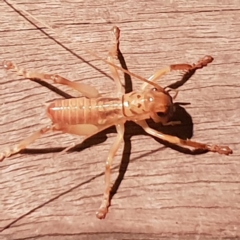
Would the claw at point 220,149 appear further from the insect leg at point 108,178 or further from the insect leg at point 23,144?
the insect leg at point 23,144

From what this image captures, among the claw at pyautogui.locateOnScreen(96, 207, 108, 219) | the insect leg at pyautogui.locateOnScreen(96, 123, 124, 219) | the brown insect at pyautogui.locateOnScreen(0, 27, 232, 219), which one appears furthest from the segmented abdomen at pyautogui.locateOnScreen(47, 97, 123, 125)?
the claw at pyautogui.locateOnScreen(96, 207, 108, 219)

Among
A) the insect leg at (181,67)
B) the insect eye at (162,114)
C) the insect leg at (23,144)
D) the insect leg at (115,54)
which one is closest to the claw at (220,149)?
the insect eye at (162,114)

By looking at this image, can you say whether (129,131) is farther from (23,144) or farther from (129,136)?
(23,144)

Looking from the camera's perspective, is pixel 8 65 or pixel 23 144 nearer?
pixel 23 144

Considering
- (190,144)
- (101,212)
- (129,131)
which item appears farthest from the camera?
(129,131)

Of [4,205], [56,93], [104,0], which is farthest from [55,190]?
[104,0]

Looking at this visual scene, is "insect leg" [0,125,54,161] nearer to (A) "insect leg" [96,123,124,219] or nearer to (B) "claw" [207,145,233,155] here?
(A) "insect leg" [96,123,124,219]

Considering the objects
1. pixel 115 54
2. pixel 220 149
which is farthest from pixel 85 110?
pixel 220 149
